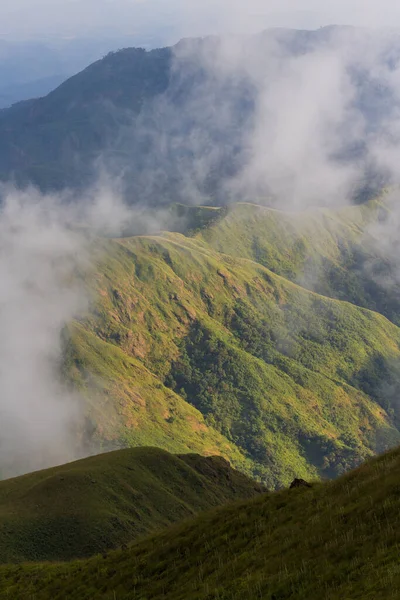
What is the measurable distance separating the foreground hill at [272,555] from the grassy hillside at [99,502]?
52.9 metres

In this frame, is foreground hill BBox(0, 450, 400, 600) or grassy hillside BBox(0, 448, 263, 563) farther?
grassy hillside BBox(0, 448, 263, 563)

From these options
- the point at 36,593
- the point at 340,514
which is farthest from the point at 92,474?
the point at 340,514

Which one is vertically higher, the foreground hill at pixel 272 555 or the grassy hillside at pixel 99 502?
the grassy hillside at pixel 99 502

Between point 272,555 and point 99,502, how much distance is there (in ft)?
353

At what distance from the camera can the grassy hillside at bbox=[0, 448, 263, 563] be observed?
11938 centimetres

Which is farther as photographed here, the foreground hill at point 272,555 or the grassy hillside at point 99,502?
the grassy hillside at point 99,502

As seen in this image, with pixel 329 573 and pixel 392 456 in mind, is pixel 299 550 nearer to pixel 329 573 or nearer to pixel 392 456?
pixel 329 573

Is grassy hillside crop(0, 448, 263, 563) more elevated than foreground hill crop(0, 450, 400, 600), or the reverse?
grassy hillside crop(0, 448, 263, 563)

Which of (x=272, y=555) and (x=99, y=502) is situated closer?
(x=272, y=555)

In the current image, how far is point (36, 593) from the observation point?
61.6 meters

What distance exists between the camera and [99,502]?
14125 centimetres

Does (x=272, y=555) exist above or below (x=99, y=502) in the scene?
below

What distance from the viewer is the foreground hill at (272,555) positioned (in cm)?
3466

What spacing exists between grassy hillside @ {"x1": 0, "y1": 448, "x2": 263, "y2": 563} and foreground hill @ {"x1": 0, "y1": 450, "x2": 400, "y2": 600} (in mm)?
52915
